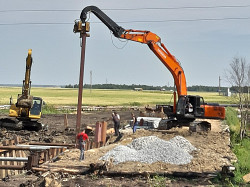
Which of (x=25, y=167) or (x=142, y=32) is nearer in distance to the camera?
(x=25, y=167)

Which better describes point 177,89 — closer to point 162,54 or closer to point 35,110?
point 162,54

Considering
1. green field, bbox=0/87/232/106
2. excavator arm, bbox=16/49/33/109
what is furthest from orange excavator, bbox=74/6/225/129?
green field, bbox=0/87/232/106

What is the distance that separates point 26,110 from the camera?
27.5 meters

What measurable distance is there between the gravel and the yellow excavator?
33.1ft

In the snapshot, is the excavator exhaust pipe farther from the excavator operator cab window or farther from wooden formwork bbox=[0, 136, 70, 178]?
wooden formwork bbox=[0, 136, 70, 178]

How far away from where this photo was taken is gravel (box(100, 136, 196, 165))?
1627 cm

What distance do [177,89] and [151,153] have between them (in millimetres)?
8655

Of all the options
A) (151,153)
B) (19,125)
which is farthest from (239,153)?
(19,125)

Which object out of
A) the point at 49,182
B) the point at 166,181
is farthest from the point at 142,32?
the point at 49,182

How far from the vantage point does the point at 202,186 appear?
42.0ft

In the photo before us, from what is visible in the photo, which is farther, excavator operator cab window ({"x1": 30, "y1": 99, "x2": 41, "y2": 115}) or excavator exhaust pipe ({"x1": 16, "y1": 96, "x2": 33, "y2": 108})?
excavator operator cab window ({"x1": 30, "y1": 99, "x2": 41, "y2": 115})

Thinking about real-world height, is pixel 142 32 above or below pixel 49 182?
above

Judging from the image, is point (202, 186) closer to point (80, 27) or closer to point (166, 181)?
point (166, 181)

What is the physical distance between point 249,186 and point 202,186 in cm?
137
